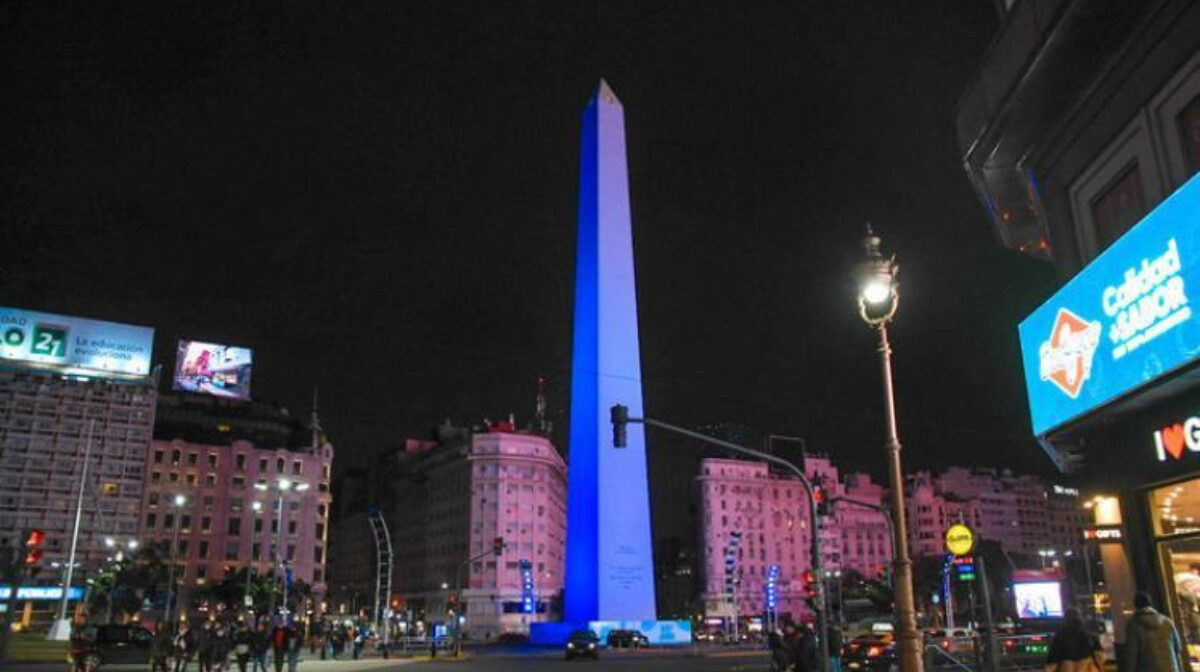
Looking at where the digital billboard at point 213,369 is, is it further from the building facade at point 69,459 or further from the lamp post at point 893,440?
the lamp post at point 893,440

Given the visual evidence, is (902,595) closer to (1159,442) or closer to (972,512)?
(1159,442)

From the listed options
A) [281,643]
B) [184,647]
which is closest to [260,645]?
[281,643]

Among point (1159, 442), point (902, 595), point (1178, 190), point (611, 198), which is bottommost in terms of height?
point (902, 595)

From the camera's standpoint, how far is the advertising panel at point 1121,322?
34.2 ft

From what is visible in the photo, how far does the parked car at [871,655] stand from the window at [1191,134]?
54.1 ft

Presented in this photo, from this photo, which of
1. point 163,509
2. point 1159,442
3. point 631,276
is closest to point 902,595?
point 1159,442

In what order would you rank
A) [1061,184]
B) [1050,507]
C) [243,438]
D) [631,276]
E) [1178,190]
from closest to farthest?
[1178,190]
[1061,184]
[631,276]
[243,438]
[1050,507]

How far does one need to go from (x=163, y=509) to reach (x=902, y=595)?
108 metres

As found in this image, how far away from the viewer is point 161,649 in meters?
26.8

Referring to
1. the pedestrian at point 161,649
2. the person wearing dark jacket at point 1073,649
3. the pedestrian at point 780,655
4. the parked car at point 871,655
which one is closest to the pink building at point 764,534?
the parked car at point 871,655

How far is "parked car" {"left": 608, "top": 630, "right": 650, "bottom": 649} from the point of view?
4778 cm

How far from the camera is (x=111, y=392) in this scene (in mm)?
96750

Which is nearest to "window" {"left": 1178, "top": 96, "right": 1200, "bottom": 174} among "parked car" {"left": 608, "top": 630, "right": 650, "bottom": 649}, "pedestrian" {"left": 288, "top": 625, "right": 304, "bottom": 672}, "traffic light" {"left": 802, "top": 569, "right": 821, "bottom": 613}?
"traffic light" {"left": 802, "top": 569, "right": 821, "bottom": 613}

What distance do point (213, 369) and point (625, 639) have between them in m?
67.2
